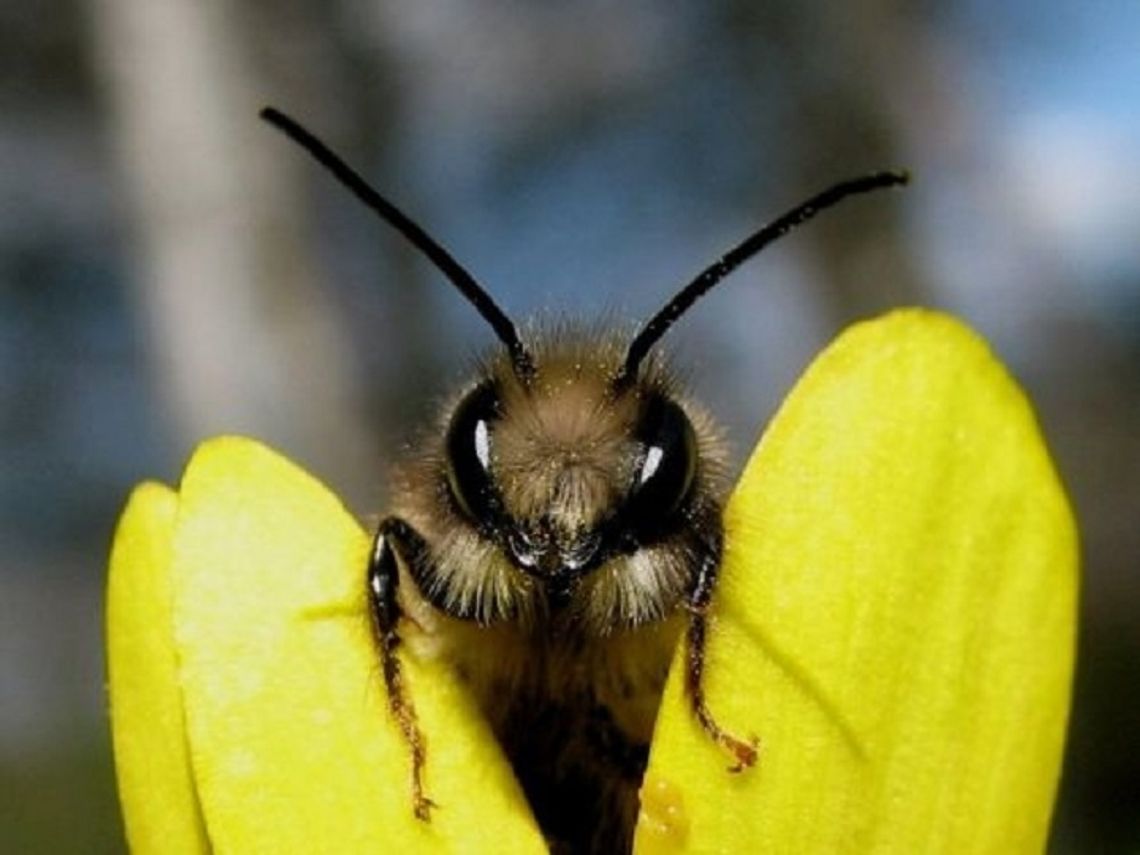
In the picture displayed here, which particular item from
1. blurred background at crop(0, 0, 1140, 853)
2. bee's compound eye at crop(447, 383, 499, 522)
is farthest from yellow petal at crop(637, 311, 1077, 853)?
blurred background at crop(0, 0, 1140, 853)

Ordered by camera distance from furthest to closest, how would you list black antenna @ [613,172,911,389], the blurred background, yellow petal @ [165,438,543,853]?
the blurred background → yellow petal @ [165,438,543,853] → black antenna @ [613,172,911,389]

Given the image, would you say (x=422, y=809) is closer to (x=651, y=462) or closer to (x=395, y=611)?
(x=395, y=611)

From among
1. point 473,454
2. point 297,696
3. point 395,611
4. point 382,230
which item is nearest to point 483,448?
point 473,454

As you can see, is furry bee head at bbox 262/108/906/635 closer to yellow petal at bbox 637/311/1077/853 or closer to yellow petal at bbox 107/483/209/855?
yellow petal at bbox 637/311/1077/853

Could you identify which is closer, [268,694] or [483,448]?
[483,448]

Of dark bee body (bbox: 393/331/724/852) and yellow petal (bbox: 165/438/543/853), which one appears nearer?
dark bee body (bbox: 393/331/724/852)

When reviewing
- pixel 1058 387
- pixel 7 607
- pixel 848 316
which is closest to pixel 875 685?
pixel 848 316

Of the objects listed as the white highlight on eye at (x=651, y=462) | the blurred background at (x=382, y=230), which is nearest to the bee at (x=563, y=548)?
the white highlight on eye at (x=651, y=462)

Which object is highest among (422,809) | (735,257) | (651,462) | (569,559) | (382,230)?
(382,230)
